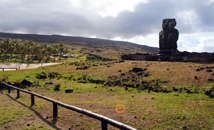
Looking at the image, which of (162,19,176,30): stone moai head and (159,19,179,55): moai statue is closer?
(162,19,176,30): stone moai head

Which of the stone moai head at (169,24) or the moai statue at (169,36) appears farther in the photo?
the moai statue at (169,36)

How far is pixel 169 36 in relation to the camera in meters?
38.9

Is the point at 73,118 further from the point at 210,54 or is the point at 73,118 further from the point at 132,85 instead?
the point at 210,54

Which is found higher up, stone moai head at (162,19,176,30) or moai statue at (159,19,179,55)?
stone moai head at (162,19,176,30)

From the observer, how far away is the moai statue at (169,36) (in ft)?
127

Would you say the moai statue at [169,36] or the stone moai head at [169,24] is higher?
the stone moai head at [169,24]

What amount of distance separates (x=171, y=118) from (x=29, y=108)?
9368 millimetres

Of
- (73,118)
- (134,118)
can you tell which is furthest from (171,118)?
(73,118)

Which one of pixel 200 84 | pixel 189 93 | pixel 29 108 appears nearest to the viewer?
pixel 29 108

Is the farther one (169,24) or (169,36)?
(169,36)

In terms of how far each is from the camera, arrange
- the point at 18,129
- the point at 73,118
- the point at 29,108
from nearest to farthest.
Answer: the point at 18,129
the point at 73,118
the point at 29,108

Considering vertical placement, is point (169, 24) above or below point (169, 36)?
above

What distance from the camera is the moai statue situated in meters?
38.7

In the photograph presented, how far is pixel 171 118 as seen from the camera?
30.0ft
